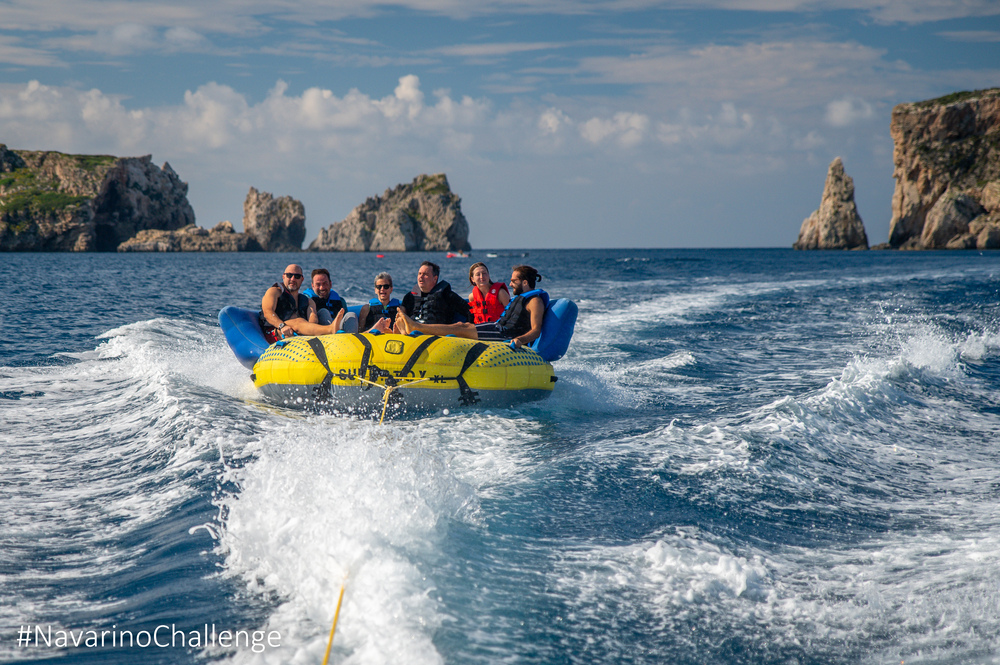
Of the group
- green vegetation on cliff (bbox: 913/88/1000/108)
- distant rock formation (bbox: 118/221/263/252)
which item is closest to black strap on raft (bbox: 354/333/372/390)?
green vegetation on cliff (bbox: 913/88/1000/108)

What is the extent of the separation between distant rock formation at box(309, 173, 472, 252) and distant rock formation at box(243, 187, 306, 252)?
35.6 feet

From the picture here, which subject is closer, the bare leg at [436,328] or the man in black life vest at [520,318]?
the bare leg at [436,328]

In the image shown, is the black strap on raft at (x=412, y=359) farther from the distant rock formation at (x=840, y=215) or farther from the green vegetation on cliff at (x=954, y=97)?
the distant rock formation at (x=840, y=215)

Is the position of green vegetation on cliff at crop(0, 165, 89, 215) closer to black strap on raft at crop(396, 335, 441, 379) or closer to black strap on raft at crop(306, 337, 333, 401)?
black strap on raft at crop(306, 337, 333, 401)

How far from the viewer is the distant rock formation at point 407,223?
113m

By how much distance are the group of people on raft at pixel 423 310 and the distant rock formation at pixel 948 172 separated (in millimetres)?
73360

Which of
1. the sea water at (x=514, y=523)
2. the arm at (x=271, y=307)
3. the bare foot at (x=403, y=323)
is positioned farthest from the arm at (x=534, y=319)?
the arm at (x=271, y=307)

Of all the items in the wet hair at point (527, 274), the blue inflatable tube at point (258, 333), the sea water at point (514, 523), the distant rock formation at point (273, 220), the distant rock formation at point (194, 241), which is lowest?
the sea water at point (514, 523)

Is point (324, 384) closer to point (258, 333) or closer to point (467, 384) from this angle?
point (467, 384)

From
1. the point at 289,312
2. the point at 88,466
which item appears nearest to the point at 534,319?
the point at 289,312

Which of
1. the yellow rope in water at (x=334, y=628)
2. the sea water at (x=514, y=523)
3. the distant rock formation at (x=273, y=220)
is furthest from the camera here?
the distant rock formation at (x=273, y=220)

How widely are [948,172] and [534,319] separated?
256 feet

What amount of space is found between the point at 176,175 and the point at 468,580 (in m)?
110

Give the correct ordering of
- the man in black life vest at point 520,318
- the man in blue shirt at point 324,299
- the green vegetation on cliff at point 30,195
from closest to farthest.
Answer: the man in black life vest at point 520,318 → the man in blue shirt at point 324,299 → the green vegetation on cliff at point 30,195
